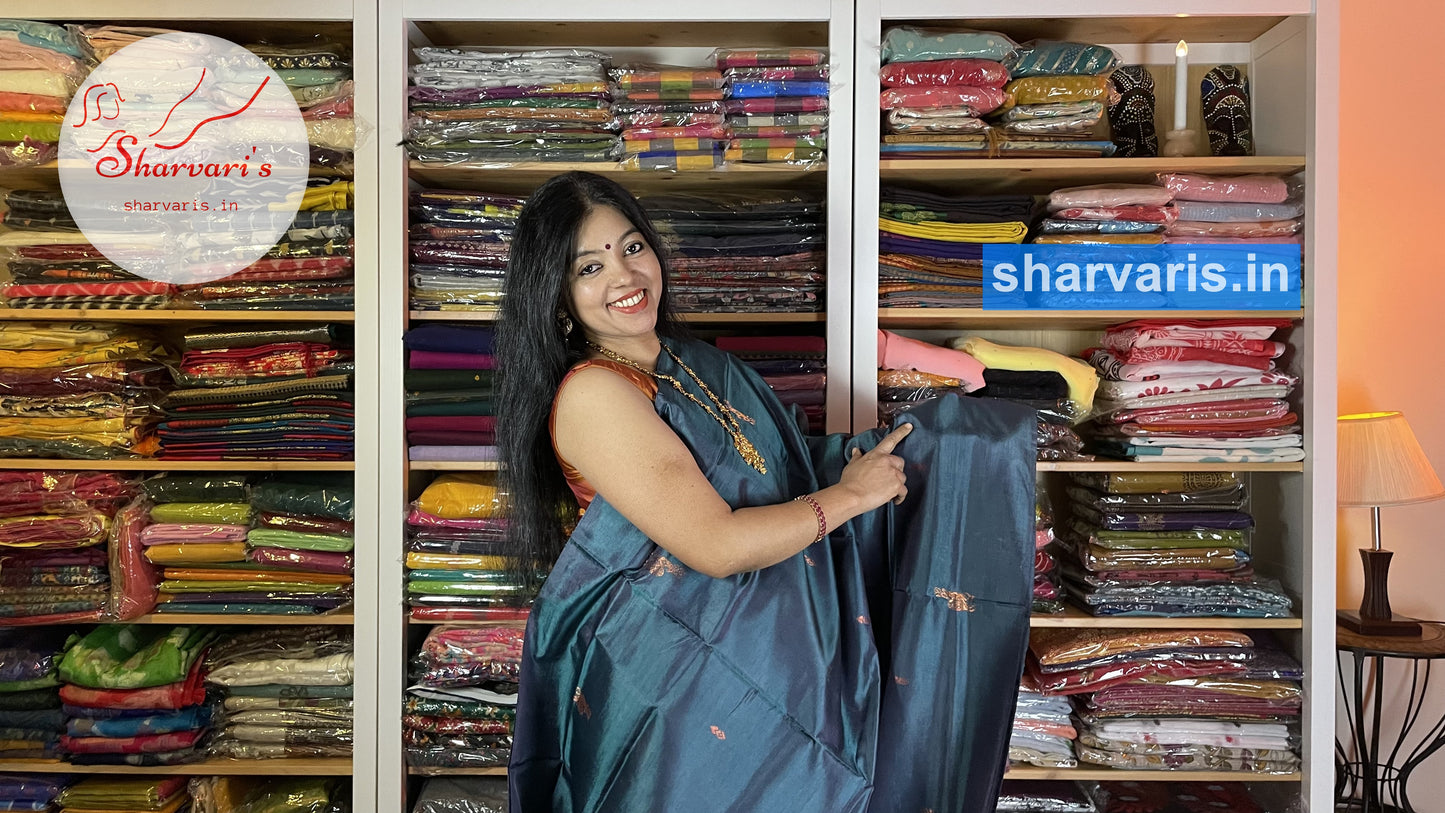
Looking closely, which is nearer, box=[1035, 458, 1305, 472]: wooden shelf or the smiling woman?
the smiling woman

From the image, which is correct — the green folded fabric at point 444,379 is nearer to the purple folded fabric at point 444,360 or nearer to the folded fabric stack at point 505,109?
the purple folded fabric at point 444,360

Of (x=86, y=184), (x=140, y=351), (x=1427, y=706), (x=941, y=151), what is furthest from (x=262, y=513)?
(x=1427, y=706)

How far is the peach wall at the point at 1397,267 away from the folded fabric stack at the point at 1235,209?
24.8 inches

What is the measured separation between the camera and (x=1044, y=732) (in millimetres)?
2412

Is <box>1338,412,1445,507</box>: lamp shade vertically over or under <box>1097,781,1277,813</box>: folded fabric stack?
over

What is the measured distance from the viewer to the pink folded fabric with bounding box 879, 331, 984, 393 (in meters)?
2.36

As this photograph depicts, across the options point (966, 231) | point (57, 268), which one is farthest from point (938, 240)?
point (57, 268)

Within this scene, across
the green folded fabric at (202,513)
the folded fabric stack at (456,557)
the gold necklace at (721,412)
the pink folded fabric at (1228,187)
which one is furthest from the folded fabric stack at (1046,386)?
the green folded fabric at (202,513)

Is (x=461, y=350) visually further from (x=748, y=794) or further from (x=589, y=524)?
(x=748, y=794)

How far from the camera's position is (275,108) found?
2.37 metres

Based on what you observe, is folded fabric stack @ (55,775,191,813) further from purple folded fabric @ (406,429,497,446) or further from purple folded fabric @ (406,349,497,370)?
purple folded fabric @ (406,349,497,370)

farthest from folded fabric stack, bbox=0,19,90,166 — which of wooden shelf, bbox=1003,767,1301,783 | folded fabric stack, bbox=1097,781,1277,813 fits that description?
folded fabric stack, bbox=1097,781,1277,813

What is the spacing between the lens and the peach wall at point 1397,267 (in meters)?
2.78

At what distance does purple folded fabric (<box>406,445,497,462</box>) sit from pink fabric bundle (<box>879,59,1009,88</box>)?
1229 millimetres
